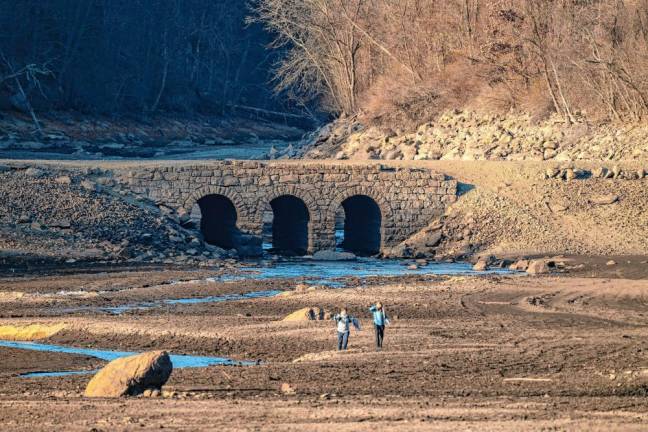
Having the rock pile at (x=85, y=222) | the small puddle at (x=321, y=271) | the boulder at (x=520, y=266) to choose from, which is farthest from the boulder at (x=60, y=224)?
the boulder at (x=520, y=266)

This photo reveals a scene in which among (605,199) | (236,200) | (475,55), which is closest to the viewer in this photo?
(605,199)

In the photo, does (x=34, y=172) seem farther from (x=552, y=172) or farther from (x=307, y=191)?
(x=552, y=172)

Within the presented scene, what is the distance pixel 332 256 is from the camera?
3956cm

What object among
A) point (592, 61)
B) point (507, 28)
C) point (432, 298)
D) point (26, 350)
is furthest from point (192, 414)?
point (507, 28)

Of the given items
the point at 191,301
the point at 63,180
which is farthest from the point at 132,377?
the point at 63,180

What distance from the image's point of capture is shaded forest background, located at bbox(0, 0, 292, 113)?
65.8 meters

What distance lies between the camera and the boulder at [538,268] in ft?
112

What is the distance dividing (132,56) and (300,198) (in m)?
37.4

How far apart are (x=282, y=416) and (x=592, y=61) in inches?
1194

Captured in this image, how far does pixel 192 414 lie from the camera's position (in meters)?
15.0

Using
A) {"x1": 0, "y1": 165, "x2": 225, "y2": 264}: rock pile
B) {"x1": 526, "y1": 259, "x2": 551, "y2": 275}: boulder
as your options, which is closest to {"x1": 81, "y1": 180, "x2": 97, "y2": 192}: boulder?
{"x1": 0, "y1": 165, "x2": 225, "y2": 264}: rock pile

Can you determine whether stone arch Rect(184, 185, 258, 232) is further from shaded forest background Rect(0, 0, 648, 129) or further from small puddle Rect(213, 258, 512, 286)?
shaded forest background Rect(0, 0, 648, 129)

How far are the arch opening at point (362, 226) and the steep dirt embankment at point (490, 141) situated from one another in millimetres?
3423

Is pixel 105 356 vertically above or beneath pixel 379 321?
beneath
